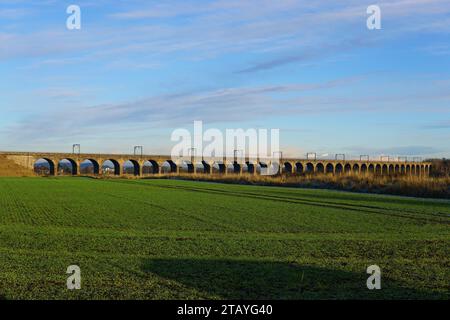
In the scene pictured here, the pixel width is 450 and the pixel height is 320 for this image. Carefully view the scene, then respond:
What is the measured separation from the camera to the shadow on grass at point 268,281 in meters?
7.05

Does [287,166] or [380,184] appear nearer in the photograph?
[380,184]

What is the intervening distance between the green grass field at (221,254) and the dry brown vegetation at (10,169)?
214 feet

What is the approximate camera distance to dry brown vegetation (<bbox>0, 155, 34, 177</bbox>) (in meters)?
78.8

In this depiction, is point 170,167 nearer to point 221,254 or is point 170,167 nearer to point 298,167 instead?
point 298,167

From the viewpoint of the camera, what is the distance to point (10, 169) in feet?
261

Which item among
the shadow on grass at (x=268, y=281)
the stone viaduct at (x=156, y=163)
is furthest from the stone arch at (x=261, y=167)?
the shadow on grass at (x=268, y=281)

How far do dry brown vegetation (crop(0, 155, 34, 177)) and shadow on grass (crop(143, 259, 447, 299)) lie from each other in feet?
246

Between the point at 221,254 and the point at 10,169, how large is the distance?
75.6 m

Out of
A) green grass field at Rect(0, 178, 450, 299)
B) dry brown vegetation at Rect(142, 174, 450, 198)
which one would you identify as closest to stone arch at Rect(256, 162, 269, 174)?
dry brown vegetation at Rect(142, 174, 450, 198)

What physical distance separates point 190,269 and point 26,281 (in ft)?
7.63

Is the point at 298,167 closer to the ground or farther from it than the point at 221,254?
farther from it

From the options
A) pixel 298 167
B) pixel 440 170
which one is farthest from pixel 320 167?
pixel 440 170

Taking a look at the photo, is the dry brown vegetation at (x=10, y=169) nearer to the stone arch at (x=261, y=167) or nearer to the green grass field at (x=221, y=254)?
the stone arch at (x=261, y=167)

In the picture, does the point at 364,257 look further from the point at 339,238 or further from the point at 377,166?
the point at 377,166
